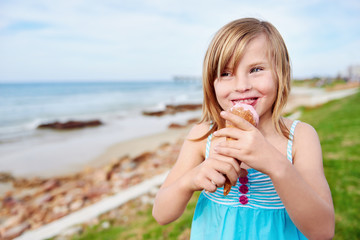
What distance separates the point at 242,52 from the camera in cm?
135

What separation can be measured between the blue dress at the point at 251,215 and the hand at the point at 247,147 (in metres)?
0.39

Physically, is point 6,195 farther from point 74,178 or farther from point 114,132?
point 114,132

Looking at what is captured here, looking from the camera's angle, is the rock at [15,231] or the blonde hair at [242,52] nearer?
the blonde hair at [242,52]

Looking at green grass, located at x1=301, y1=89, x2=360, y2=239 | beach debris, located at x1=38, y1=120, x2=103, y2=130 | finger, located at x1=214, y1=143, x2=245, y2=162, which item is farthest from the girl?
beach debris, located at x1=38, y1=120, x2=103, y2=130

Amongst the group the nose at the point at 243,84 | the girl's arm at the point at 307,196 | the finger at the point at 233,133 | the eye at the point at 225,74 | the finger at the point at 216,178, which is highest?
the eye at the point at 225,74

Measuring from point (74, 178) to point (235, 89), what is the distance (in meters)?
7.35

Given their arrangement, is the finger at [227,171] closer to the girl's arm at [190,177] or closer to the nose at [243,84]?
the girl's arm at [190,177]

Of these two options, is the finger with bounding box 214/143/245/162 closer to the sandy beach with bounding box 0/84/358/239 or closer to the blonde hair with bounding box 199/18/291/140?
the blonde hair with bounding box 199/18/291/140

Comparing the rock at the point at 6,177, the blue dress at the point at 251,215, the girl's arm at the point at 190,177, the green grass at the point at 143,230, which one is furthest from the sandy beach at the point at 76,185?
the blue dress at the point at 251,215

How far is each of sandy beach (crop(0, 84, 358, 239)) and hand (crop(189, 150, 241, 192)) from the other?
479 cm

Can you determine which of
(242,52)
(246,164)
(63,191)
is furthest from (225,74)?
(63,191)

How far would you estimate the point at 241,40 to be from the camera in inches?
54.1

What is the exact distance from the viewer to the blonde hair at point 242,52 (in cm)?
138

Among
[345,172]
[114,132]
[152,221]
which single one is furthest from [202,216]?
[114,132]
